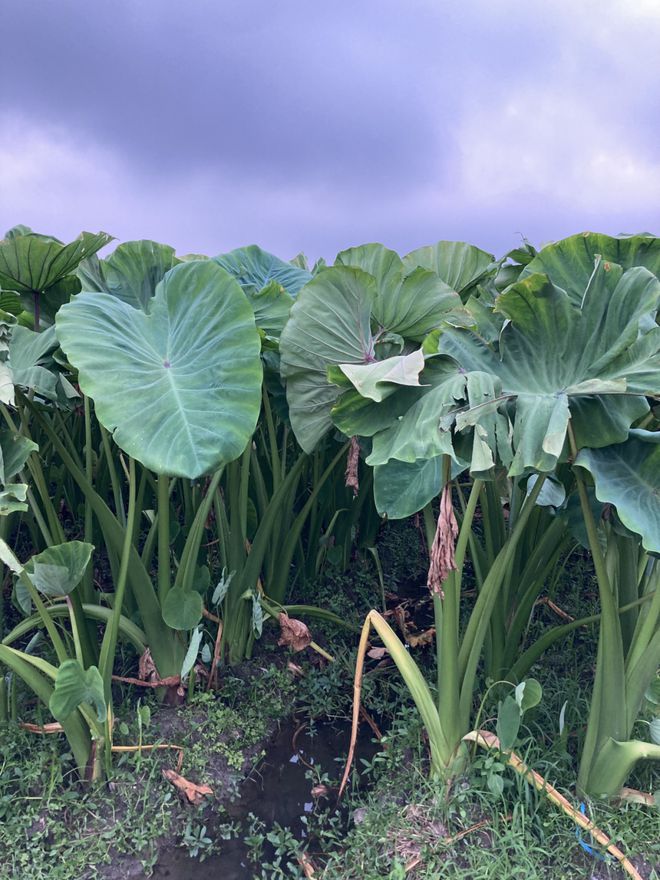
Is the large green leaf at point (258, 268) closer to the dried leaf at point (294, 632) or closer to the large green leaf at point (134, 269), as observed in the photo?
the large green leaf at point (134, 269)

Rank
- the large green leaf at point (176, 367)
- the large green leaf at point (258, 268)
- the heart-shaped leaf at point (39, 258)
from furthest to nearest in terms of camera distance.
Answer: the large green leaf at point (258, 268)
the heart-shaped leaf at point (39, 258)
the large green leaf at point (176, 367)

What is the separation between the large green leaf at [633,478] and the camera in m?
1.20

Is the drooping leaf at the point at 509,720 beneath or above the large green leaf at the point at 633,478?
beneath

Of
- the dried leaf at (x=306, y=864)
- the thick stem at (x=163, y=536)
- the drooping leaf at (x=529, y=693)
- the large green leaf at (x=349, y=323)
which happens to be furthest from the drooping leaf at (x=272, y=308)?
the dried leaf at (x=306, y=864)

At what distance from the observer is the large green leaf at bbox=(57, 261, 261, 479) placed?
55.6 inches

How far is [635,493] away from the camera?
1.28 meters

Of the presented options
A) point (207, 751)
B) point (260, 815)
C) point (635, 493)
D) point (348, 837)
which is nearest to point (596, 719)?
point (635, 493)

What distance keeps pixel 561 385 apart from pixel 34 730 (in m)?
1.78

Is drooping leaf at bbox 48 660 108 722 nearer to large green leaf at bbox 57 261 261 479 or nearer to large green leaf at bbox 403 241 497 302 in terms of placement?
large green leaf at bbox 57 261 261 479

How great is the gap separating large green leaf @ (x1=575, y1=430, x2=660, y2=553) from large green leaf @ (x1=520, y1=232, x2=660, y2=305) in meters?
0.38

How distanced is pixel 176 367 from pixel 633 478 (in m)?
1.13

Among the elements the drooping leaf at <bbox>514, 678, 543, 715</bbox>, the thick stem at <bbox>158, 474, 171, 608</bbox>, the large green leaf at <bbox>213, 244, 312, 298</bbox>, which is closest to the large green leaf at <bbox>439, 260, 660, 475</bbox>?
the drooping leaf at <bbox>514, 678, 543, 715</bbox>

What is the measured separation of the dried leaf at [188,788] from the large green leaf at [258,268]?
5.99 feet

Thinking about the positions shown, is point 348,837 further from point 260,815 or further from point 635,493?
point 635,493
